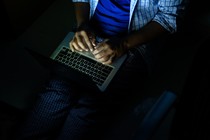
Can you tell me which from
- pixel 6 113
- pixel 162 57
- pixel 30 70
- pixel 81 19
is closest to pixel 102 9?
pixel 81 19

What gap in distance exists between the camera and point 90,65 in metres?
1.13

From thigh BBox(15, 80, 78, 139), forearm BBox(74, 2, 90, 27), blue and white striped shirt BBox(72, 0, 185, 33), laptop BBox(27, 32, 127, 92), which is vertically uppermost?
blue and white striped shirt BBox(72, 0, 185, 33)

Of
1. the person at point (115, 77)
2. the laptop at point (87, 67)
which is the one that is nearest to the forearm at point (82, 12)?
the person at point (115, 77)

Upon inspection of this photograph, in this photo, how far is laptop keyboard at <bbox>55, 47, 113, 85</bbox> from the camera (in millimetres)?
1095

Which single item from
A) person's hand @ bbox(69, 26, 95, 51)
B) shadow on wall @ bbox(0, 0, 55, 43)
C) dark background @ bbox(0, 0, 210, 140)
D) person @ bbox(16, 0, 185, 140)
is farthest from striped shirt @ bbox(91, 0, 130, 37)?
shadow on wall @ bbox(0, 0, 55, 43)

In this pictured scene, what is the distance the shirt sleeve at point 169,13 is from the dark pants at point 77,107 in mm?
161

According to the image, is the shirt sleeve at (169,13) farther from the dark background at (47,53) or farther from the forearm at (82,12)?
the forearm at (82,12)

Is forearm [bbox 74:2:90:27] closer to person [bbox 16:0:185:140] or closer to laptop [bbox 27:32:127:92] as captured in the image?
person [bbox 16:0:185:140]

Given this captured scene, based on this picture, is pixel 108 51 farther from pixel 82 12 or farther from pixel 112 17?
pixel 82 12

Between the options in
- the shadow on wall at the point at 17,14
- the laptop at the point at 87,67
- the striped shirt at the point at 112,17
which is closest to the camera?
the laptop at the point at 87,67

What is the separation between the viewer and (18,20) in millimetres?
1502

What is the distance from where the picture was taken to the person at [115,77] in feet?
3.60

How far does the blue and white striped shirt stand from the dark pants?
0.43 feet

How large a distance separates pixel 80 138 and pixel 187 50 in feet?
2.21
